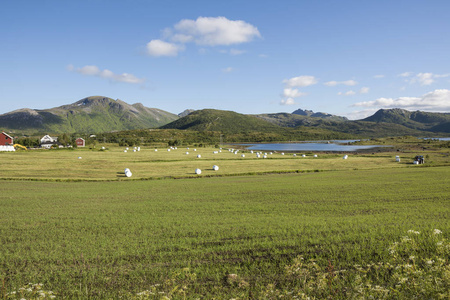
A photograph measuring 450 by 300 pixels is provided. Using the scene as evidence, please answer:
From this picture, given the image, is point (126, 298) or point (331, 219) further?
point (331, 219)

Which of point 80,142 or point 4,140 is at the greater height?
point 4,140

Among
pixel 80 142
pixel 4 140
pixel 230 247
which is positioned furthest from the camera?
pixel 80 142

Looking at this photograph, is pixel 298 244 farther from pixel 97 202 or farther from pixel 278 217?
pixel 97 202

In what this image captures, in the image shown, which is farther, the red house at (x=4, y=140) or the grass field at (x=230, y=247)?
the red house at (x=4, y=140)

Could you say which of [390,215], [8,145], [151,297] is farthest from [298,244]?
[8,145]

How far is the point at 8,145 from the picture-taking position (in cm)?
12119

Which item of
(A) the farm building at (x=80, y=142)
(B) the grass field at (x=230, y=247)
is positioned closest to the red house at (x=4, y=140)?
(A) the farm building at (x=80, y=142)

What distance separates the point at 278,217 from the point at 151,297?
11109mm

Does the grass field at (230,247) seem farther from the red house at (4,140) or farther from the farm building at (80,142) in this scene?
the farm building at (80,142)

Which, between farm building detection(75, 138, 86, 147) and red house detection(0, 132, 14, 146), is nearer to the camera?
red house detection(0, 132, 14, 146)

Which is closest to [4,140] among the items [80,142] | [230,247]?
[80,142]

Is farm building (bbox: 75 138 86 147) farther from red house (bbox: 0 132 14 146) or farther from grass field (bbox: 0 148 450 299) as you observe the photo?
grass field (bbox: 0 148 450 299)

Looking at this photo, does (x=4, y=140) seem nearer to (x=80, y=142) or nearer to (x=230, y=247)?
(x=80, y=142)

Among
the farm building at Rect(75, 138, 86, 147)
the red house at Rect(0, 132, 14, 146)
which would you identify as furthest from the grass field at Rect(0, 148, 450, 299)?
the farm building at Rect(75, 138, 86, 147)
